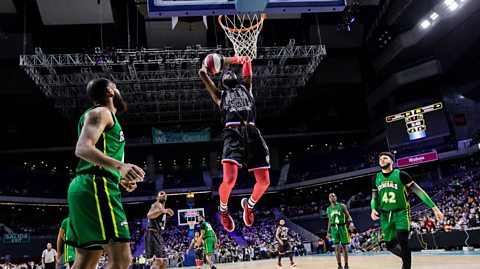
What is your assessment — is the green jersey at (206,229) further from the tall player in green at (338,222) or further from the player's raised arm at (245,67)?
the player's raised arm at (245,67)

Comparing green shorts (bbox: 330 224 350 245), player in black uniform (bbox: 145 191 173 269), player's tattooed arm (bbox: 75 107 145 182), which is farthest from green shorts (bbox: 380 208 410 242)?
player's tattooed arm (bbox: 75 107 145 182)

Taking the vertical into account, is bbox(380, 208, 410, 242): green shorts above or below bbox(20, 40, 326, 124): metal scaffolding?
below

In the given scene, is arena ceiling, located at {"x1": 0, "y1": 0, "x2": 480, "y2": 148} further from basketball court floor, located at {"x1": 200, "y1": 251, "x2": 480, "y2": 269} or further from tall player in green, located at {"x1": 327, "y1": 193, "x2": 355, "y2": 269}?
basketball court floor, located at {"x1": 200, "y1": 251, "x2": 480, "y2": 269}

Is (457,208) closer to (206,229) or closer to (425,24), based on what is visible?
(425,24)

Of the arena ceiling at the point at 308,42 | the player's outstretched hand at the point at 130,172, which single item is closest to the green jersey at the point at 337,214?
the player's outstretched hand at the point at 130,172

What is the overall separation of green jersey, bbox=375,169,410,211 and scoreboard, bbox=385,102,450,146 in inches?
985

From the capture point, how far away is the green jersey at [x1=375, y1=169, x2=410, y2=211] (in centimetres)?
667

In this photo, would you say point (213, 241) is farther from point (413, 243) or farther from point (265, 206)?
point (265, 206)

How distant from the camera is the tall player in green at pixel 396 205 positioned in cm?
647

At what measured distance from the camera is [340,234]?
10961mm

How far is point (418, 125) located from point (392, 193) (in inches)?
1002

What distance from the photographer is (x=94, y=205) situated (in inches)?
120

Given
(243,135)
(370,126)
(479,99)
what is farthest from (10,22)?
(479,99)

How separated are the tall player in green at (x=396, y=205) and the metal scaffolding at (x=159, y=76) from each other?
16341mm
